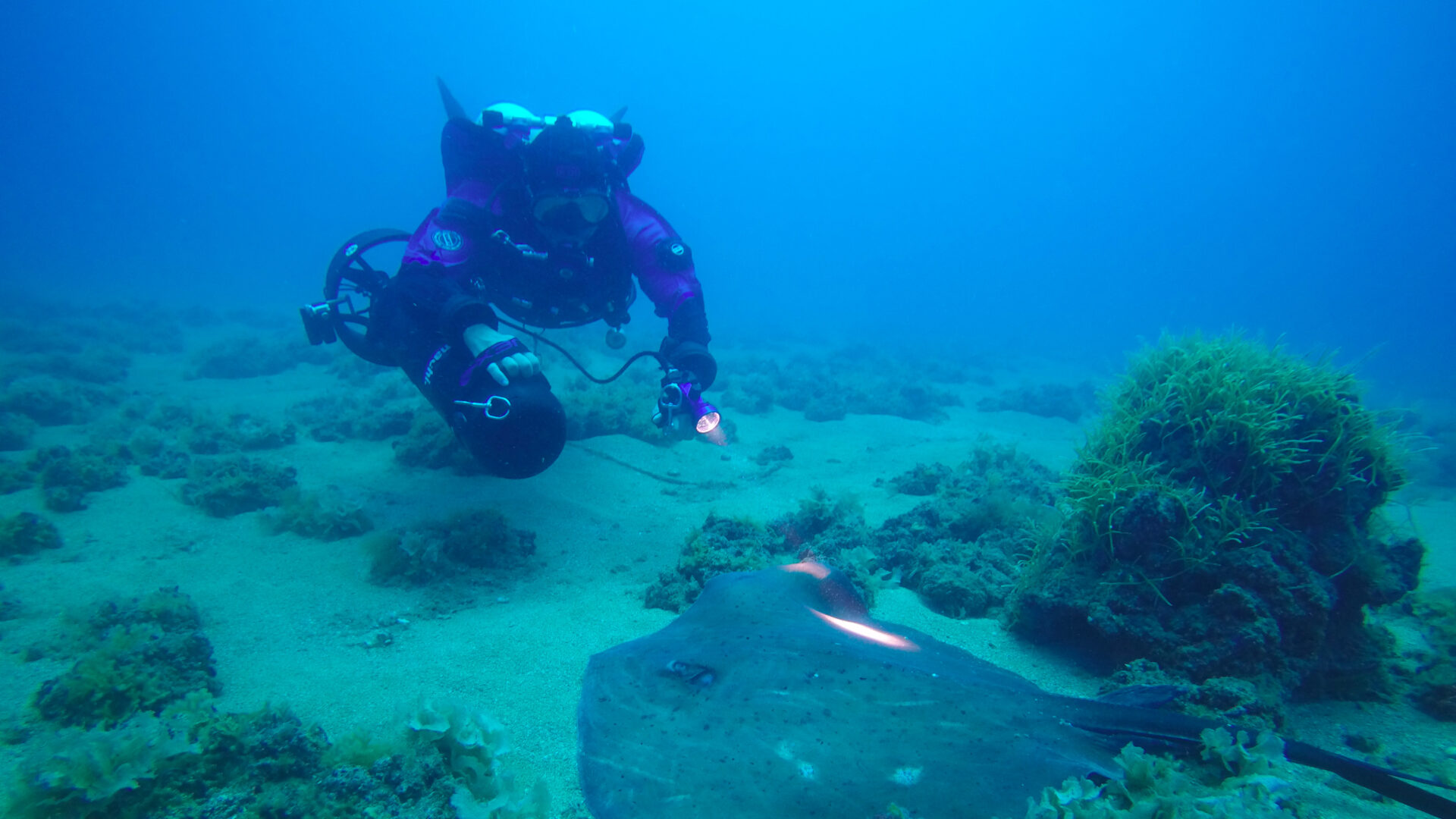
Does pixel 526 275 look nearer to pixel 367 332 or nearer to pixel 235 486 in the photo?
pixel 367 332

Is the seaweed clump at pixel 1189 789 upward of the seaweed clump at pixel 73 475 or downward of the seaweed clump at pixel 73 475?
upward

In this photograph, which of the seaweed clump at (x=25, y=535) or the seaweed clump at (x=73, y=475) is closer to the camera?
the seaweed clump at (x=25, y=535)

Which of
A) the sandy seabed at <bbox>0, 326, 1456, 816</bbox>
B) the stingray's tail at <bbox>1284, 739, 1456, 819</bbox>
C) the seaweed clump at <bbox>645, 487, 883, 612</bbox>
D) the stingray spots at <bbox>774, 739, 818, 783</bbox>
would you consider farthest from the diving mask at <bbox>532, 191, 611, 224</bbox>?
the stingray's tail at <bbox>1284, 739, 1456, 819</bbox>

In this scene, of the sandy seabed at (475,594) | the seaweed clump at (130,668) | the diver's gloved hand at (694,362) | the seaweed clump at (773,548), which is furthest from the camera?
the diver's gloved hand at (694,362)

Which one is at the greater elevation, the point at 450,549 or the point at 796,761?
the point at 796,761

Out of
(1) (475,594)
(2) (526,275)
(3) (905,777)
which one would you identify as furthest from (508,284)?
(3) (905,777)

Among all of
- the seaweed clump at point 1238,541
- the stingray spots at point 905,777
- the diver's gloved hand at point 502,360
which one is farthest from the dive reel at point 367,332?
the stingray spots at point 905,777

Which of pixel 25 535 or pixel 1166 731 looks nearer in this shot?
pixel 1166 731

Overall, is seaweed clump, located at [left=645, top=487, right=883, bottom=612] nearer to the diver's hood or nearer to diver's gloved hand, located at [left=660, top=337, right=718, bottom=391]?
diver's gloved hand, located at [left=660, top=337, right=718, bottom=391]

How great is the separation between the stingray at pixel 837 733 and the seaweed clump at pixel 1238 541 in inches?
38.9

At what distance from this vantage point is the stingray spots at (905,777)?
2.14 meters

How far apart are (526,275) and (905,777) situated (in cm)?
632

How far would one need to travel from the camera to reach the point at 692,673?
2736 mm

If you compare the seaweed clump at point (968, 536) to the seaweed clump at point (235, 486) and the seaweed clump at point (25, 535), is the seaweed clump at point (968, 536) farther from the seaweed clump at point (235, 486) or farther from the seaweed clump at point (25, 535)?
the seaweed clump at point (25, 535)
